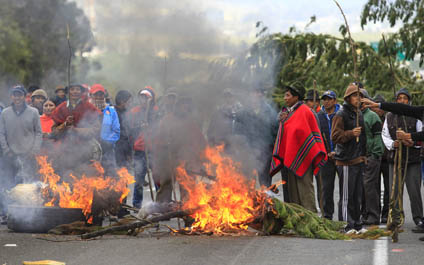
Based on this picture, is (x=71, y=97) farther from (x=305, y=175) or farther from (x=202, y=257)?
(x=202, y=257)

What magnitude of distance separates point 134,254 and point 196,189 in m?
1.60

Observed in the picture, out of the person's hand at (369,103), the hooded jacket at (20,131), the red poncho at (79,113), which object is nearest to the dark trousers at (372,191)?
the person's hand at (369,103)

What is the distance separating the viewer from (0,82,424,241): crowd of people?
9344 millimetres

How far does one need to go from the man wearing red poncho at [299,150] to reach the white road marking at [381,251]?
154 centimetres

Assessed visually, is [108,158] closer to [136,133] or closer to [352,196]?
[136,133]

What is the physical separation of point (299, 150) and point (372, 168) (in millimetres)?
1520

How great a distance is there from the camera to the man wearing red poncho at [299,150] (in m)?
9.70

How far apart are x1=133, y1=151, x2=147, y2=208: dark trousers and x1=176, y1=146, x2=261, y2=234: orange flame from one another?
285 centimetres

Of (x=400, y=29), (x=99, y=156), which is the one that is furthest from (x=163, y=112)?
(x=400, y=29)

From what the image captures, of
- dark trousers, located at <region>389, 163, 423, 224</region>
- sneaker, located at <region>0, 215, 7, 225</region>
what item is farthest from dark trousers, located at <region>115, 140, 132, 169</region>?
dark trousers, located at <region>389, 163, 423, 224</region>

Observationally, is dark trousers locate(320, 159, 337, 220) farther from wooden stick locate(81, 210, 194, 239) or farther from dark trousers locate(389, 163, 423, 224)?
wooden stick locate(81, 210, 194, 239)

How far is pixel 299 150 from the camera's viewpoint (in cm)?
975

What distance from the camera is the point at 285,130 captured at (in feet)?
32.6

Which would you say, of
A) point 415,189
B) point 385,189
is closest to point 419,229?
point 415,189
